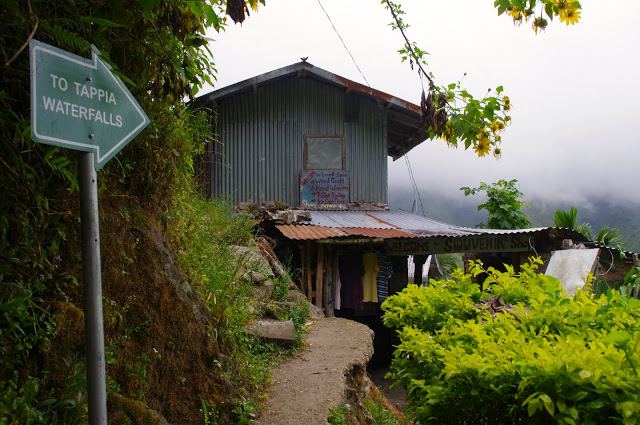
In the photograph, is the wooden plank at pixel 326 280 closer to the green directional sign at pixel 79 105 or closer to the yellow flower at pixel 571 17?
the yellow flower at pixel 571 17

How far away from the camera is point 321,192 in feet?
39.1

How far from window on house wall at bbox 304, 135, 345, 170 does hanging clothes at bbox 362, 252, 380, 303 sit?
3.18m

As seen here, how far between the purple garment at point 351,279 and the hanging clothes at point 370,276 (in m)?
0.10

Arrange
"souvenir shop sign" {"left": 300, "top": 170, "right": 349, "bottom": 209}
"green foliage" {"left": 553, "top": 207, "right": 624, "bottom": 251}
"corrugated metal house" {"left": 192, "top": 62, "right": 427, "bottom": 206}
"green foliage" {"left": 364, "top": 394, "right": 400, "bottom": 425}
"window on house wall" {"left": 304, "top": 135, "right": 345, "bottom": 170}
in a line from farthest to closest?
"window on house wall" {"left": 304, "top": 135, "right": 345, "bottom": 170} < "souvenir shop sign" {"left": 300, "top": 170, "right": 349, "bottom": 209} < "corrugated metal house" {"left": 192, "top": 62, "right": 427, "bottom": 206} < "green foliage" {"left": 553, "top": 207, "right": 624, "bottom": 251} < "green foliage" {"left": 364, "top": 394, "right": 400, "bottom": 425}

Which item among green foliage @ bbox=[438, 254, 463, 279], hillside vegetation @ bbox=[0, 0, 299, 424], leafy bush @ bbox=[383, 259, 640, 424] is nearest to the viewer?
leafy bush @ bbox=[383, 259, 640, 424]

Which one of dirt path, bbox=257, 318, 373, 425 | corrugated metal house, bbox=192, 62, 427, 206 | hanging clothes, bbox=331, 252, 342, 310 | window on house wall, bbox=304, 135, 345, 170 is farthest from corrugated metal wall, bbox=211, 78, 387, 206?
dirt path, bbox=257, 318, 373, 425

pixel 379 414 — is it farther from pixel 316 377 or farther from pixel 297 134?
pixel 297 134

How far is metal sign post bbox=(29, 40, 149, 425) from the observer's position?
140 centimetres

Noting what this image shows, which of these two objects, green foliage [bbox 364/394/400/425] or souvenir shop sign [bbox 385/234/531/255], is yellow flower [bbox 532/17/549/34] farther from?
souvenir shop sign [bbox 385/234/531/255]

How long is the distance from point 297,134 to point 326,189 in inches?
66.8

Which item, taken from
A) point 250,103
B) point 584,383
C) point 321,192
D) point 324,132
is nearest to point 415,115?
point 324,132

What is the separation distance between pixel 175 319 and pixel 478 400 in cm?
180

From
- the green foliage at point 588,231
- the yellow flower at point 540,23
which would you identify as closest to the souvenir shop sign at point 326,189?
the green foliage at point 588,231

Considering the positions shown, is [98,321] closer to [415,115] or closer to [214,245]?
[214,245]
